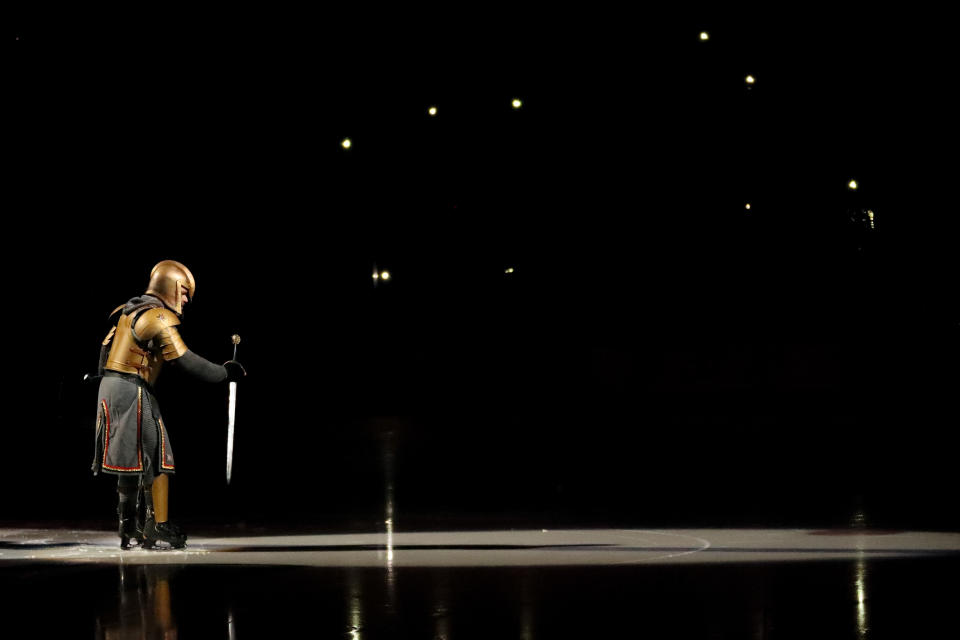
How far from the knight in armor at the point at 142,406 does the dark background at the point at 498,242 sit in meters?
3.92

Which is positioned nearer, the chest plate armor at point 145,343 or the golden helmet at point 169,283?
the chest plate armor at point 145,343

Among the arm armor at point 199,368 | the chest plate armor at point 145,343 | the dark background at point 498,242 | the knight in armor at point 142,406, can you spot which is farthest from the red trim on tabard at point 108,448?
the dark background at point 498,242

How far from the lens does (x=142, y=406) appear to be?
23.8 ft

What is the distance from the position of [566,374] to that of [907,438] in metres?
5.69

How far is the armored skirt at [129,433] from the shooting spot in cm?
717

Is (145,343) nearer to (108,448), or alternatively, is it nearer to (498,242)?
(108,448)

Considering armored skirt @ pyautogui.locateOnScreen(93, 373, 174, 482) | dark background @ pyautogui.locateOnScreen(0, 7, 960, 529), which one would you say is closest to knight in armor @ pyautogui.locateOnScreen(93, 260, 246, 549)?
armored skirt @ pyautogui.locateOnScreen(93, 373, 174, 482)

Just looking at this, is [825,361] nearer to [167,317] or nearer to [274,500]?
[274,500]

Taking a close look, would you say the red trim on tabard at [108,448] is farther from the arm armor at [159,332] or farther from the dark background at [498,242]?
the dark background at [498,242]

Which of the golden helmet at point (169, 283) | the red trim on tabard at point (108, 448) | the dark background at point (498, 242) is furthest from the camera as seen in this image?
the dark background at point (498, 242)

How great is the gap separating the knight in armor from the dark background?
12.9ft

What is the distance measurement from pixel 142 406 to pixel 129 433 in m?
0.15

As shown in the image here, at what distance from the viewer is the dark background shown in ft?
50.6

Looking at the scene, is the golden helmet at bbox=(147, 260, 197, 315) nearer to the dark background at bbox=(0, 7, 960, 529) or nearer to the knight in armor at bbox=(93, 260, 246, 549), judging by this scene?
the knight in armor at bbox=(93, 260, 246, 549)
